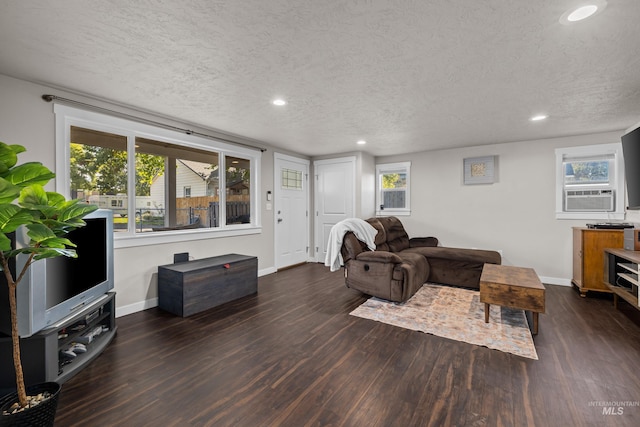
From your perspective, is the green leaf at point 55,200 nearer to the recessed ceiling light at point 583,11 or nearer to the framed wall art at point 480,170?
the recessed ceiling light at point 583,11

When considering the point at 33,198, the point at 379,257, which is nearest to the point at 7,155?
the point at 33,198

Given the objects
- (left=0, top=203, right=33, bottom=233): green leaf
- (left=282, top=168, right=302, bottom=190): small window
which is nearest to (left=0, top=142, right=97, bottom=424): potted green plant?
(left=0, top=203, right=33, bottom=233): green leaf

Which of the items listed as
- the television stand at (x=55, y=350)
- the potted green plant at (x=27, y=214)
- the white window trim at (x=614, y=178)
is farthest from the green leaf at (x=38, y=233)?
the white window trim at (x=614, y=178)

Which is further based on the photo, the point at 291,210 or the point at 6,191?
the point at 291,210

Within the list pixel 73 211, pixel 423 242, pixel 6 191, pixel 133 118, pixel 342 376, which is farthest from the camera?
pixel 423 242

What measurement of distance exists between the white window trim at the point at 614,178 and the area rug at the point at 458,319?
2067mm

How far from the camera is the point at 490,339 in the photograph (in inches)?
98.5

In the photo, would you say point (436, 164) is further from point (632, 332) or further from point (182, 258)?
point (182, 258)

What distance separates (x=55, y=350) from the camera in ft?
6.01

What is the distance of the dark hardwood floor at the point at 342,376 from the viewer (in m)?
1.60

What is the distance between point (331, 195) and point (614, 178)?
435 cm

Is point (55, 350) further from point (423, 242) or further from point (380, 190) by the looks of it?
point (380, 190)

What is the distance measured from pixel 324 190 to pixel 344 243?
7.51 feet

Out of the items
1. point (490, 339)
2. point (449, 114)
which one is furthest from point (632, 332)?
point (449, 114)
